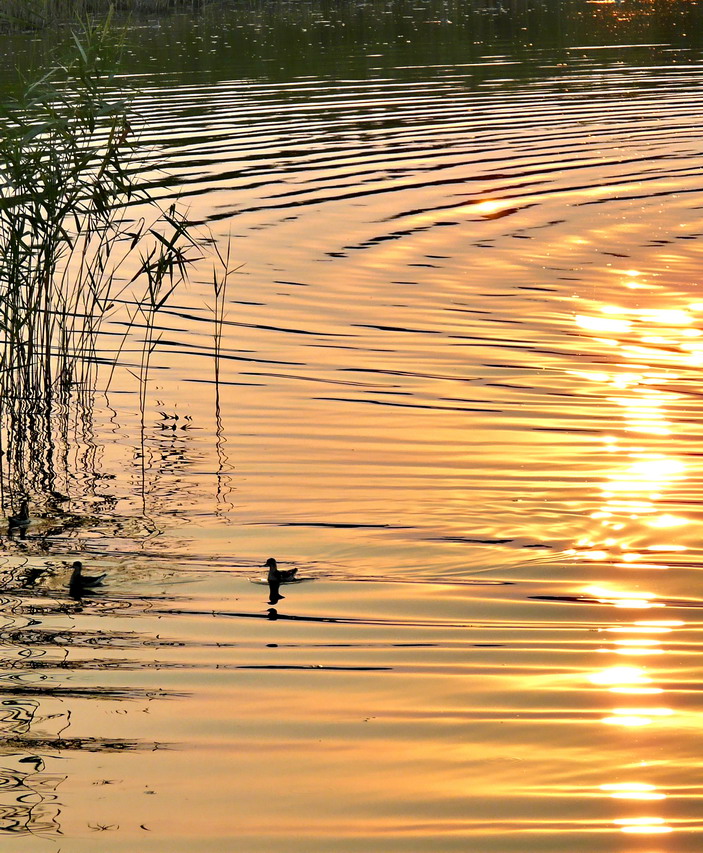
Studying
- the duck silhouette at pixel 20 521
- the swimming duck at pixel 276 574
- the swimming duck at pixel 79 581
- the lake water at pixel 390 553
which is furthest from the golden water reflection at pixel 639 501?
the duck silhouette at pixel 20 521

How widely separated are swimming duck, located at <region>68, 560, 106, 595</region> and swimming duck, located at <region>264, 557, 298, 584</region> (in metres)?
0.94

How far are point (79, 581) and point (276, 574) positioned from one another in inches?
41.1

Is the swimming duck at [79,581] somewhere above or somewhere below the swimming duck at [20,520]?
above

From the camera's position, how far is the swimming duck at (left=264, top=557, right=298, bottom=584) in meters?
6.42

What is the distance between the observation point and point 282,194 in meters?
17.5

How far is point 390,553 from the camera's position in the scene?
7.00 m

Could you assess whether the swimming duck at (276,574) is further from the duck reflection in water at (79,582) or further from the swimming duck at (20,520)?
the swimming duck at (20,520)

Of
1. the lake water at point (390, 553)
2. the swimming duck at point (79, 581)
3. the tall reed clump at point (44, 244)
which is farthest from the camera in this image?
the tall reed clump at point (44, 244)

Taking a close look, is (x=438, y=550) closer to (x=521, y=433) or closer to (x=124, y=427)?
(x=521, y=433)

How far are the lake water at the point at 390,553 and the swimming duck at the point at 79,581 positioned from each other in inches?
2.8

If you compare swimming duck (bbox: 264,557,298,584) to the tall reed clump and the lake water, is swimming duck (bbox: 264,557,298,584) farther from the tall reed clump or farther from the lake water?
the tall reed clump

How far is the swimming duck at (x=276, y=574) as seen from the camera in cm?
642

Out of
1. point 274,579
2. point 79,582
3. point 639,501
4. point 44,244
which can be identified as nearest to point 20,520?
point 79,582

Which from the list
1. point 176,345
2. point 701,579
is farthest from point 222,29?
point 701,579
